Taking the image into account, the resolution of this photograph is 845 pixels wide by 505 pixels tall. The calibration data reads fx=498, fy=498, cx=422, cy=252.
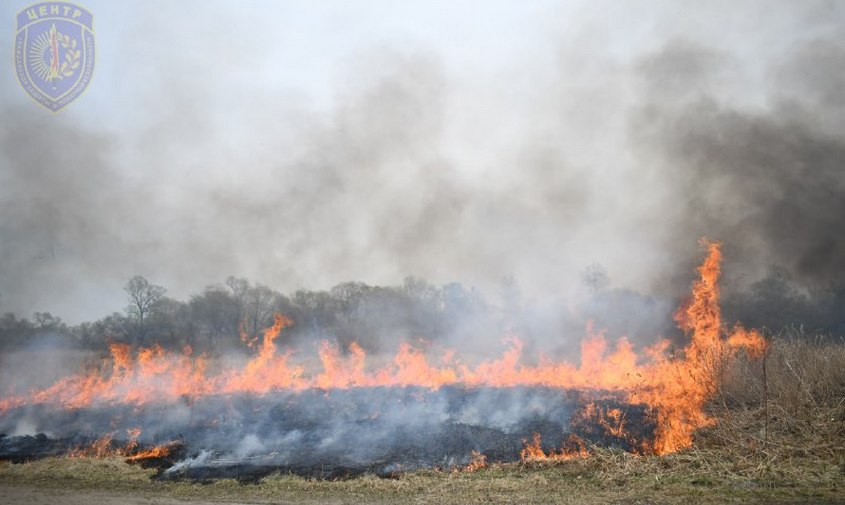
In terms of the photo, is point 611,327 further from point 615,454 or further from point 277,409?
point 277,409

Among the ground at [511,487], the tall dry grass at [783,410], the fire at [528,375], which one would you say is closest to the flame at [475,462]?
the ground at [511,487]

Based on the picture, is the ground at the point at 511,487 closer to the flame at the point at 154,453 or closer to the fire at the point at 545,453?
the fire at the point at 545,453

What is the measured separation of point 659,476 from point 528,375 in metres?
10.9

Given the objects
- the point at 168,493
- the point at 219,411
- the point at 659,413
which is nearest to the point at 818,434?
the point at 659,413

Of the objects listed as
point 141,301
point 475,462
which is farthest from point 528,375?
point 141,301

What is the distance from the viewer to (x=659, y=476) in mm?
11359

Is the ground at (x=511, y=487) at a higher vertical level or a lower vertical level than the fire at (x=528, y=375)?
lower

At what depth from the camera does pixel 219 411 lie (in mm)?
20578

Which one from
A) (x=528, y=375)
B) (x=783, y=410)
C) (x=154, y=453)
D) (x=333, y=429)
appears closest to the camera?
(x=783, y=410)

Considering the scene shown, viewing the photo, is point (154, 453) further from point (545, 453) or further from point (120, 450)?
point (545, 453)

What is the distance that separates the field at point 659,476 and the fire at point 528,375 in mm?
1189

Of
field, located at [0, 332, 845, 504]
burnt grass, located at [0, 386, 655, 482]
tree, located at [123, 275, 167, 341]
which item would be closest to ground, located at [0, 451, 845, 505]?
field, located at [0, 332, 845, 504]

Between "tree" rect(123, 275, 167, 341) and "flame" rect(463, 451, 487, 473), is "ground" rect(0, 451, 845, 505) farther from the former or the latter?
"tree" rect(123, 275, 167, 341)

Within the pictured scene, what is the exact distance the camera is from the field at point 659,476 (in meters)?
10.5
